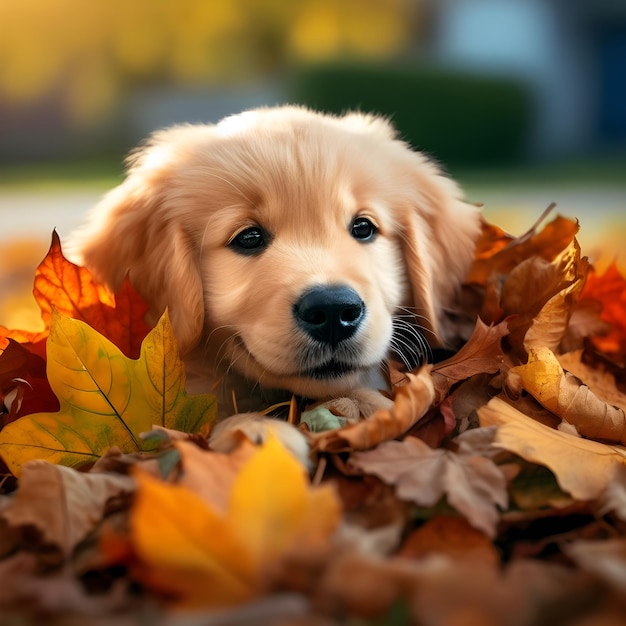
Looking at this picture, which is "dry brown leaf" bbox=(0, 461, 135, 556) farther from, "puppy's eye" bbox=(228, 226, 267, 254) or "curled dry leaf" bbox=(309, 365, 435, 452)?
"puppy's eye" bbox=(228, 226, 267, 254)

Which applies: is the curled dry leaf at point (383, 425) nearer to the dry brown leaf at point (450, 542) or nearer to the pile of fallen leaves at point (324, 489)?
the pile of fallen leaves at point (324, 489)

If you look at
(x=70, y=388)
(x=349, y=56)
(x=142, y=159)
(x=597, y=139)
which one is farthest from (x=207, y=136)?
(x=597, y=139)

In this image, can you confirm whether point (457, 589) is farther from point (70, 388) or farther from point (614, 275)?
point (614, 275)

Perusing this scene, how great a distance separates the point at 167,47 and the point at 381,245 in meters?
10.1

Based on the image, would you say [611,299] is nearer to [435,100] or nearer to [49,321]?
[49,321]

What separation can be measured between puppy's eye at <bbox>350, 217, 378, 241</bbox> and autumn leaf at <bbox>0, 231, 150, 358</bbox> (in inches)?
21.8

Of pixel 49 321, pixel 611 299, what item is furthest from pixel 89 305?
pixel 611 299

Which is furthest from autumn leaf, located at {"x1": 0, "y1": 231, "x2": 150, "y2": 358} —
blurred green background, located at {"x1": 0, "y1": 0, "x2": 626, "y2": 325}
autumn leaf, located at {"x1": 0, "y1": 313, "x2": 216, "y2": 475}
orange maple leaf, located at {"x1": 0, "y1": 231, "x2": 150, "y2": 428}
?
blurred green background, located at {"x1": 0, "y1": 0, "x2": 626, "y2": 325}

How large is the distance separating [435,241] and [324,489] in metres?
1.25

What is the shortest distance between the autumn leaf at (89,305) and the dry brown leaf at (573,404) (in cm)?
84

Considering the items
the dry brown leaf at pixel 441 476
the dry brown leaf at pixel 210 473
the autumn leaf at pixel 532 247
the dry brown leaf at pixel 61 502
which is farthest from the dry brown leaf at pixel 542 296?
the dry brown leaf at pixel 61 502

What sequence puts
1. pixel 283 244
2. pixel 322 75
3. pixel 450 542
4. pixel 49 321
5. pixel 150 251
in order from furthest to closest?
1. pixel 322 75
2. pixel 150 251
3. pixel 283 244
4. pixel 49 321
5. pixel 450 542

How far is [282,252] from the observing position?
1.83 metres

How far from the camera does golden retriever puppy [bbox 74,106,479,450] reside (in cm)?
173
